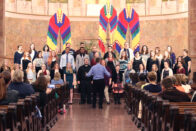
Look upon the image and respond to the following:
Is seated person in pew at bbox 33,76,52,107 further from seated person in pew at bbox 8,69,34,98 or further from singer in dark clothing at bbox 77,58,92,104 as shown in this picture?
singer in dark clothing at bbox 77,58,92,104

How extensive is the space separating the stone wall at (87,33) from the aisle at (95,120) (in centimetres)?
1009

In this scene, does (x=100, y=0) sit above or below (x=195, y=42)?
above

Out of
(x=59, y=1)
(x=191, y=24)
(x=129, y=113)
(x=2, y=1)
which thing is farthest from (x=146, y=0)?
(x=129, y=113)

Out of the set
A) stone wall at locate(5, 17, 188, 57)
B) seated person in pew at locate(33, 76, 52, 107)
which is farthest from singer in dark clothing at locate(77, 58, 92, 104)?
stone wall at locate(5, 17, 188, 57)

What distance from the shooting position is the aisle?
32.7ft

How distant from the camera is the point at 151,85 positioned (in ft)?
31.7

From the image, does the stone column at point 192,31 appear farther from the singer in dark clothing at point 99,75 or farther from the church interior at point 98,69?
the singer in dark clothing at point 99,75

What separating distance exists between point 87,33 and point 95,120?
1505 cm

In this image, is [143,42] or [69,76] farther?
[143,42]

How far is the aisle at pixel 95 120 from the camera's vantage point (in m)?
9.95

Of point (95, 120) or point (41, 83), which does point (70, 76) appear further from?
point (41, 83)

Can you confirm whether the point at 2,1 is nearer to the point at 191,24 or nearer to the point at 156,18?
the point at 191,24

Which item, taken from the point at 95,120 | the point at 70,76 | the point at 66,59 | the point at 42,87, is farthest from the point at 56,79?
the point at 42,87

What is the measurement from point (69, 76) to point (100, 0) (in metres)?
11.5
